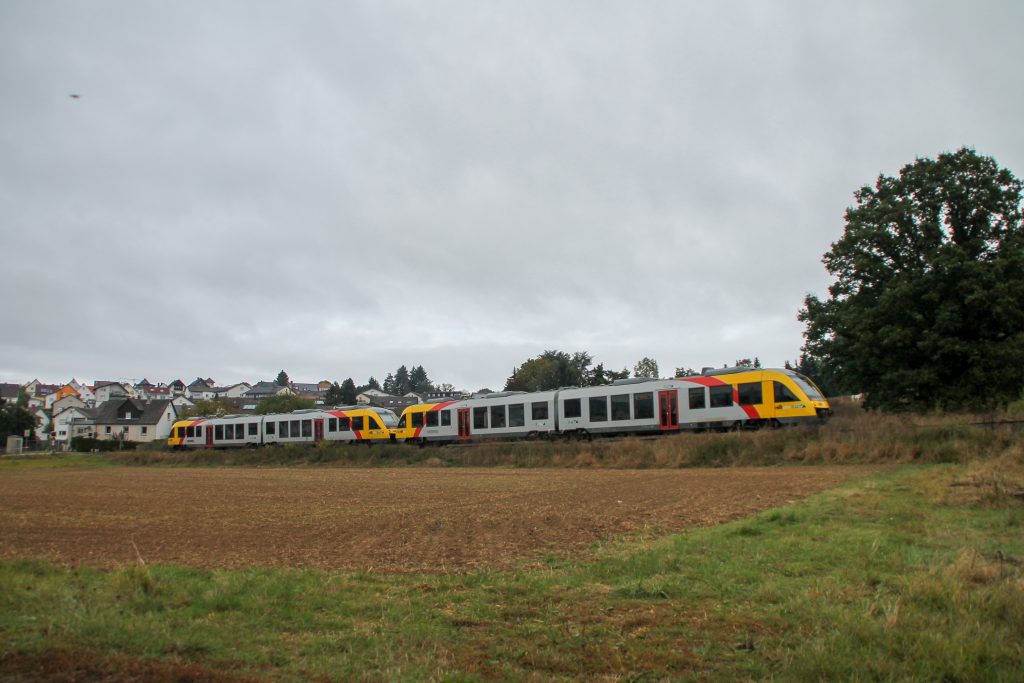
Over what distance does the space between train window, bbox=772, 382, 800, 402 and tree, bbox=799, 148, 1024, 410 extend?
9.16m

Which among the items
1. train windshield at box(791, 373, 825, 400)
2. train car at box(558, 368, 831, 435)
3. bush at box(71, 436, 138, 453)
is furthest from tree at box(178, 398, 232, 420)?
train windshield at box(791, 373, 825, 400)

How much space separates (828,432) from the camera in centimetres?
2620

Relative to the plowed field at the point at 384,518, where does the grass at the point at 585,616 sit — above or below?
above

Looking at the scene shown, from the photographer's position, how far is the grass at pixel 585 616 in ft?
16.8

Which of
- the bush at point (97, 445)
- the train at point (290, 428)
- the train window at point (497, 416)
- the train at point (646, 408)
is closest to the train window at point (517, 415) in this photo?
the train at point (646, 408)

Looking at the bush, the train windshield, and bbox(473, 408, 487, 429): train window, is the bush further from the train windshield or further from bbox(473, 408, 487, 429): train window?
the train windshield

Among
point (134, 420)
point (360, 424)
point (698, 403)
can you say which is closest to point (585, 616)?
point (698, 403)

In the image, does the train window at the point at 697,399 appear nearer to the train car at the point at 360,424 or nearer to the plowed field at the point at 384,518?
the plowed field at the point at 384,518

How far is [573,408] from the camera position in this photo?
3541 centimetres

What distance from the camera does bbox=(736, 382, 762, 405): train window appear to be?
2931 cm

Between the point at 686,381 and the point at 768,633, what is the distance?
85.8ft

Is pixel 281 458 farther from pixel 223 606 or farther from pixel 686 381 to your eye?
pixel 223 606

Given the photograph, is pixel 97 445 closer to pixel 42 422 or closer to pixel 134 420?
pixel 134 420

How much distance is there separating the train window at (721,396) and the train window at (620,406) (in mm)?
4109
